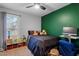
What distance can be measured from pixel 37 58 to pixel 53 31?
0.72m

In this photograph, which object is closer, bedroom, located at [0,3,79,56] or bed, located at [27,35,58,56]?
bedroom, located at [0,3,79,56]

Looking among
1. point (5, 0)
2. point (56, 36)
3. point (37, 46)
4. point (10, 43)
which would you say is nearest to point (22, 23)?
point (10, 43)

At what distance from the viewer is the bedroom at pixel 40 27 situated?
141 cm

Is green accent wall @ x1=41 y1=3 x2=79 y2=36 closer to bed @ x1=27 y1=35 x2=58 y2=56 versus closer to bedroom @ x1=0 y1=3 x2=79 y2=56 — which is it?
bedroom @ x1=0 y1=3 x2=79 y2=56

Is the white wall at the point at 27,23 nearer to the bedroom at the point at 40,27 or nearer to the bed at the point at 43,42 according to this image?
the bedroom at the point at 40,27

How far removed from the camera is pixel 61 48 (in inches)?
64.0

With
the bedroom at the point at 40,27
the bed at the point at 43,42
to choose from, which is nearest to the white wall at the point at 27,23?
the bedroom at the point at 40,27

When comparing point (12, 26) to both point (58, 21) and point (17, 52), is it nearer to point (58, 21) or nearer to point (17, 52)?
point (17, 52)

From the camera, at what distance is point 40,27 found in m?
1.52

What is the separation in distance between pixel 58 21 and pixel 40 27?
0.30 metres

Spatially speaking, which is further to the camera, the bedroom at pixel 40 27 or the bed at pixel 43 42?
the bed at pixel 43 42

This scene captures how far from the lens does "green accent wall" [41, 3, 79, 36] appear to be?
1524 mm

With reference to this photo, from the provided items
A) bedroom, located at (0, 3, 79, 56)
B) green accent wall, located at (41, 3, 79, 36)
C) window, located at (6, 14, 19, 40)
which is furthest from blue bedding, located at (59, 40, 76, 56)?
window, located at (6, 14, 19, 40)

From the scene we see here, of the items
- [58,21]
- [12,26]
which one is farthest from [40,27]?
[12,26]
